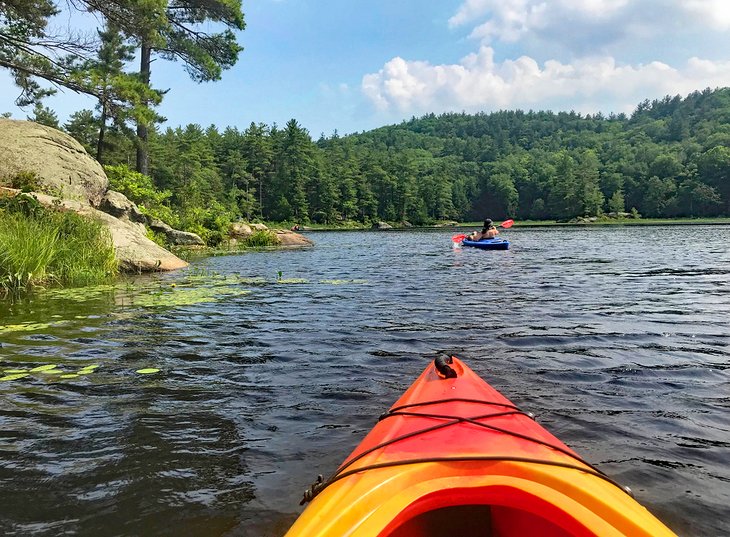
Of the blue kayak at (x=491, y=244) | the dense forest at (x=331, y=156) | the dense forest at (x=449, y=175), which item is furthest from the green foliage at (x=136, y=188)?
the dense forest at (x=449, y=175)

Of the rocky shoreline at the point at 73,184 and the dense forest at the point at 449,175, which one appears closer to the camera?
the rocky shoreline at the point at 73,184

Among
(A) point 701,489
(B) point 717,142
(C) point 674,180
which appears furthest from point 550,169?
(A) point 701,489

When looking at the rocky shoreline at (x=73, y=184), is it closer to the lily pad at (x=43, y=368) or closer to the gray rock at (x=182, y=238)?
the gray rock at (x=182, y=238)

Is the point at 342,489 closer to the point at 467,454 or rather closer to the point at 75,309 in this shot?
the point at 467,454

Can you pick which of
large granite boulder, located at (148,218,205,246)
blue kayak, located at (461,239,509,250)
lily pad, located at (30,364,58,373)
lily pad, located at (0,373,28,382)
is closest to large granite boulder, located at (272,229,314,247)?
large granite boulder, located at (148,218,205,246)

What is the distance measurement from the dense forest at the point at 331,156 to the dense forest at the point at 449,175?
0.26 meters

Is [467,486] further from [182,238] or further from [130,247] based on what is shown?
[182,238]

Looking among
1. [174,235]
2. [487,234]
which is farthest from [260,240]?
[487,234]

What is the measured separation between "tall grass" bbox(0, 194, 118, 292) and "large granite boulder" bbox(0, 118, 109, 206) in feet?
7.25

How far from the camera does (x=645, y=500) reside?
2.77m

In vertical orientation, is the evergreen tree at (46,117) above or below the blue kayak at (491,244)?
above

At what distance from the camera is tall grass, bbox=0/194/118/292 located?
8641 mm

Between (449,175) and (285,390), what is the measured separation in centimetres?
10689

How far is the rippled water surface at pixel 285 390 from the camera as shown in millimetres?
2797
